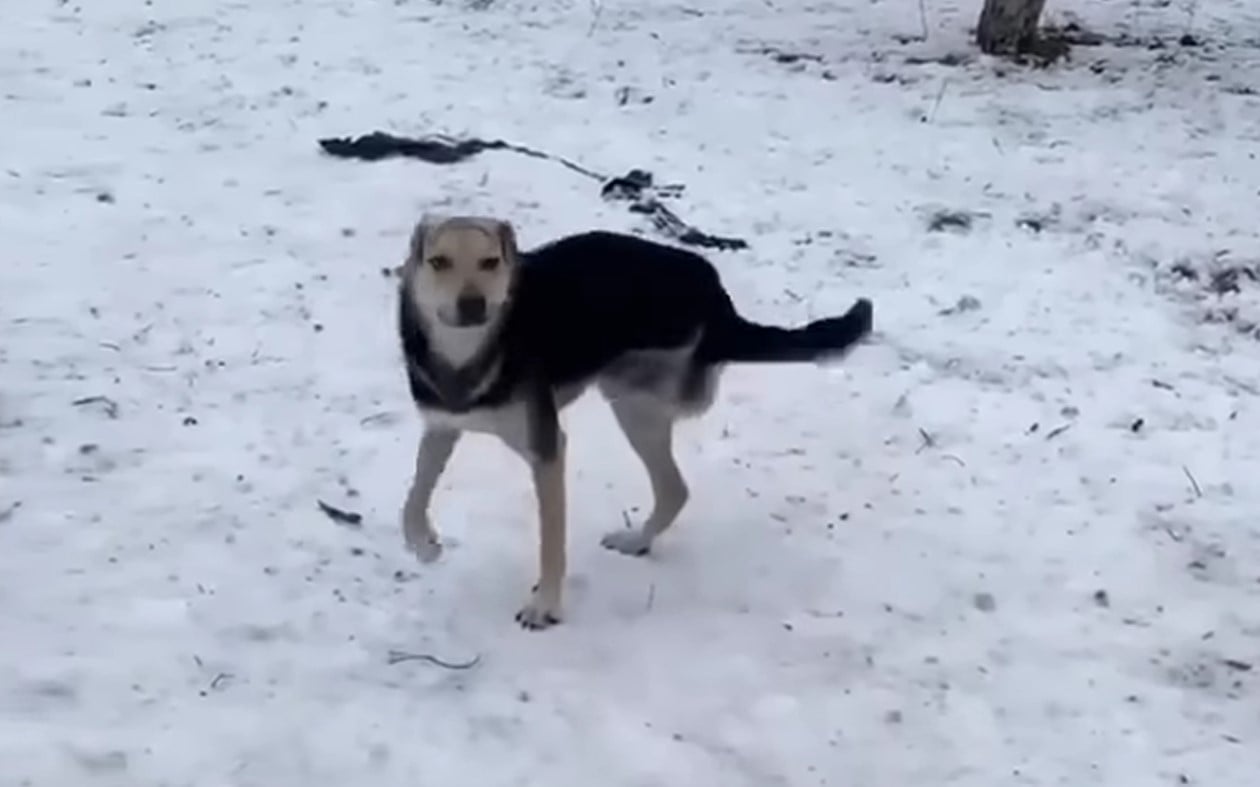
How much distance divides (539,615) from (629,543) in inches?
22.3

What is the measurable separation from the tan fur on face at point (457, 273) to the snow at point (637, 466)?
825mm

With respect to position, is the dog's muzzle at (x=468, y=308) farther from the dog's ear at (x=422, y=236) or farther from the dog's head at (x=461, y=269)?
the dog's ear at (x=422, y=236)

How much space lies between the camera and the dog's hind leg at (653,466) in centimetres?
507

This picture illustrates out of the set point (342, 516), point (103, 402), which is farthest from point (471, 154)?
point (342, 516)

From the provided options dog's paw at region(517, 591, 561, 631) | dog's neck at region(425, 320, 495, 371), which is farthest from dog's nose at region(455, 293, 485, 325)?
dog's paw at region(517, 591, 561, 631)

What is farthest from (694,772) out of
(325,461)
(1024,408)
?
(1024,408)

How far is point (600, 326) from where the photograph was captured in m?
4.75

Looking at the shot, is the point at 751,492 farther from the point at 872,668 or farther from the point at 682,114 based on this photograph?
the point at 682,114

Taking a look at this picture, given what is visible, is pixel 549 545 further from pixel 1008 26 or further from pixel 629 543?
pixel 1008 26

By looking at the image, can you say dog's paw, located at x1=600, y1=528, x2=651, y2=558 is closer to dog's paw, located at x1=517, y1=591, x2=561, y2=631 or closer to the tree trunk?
dog's paw, located at x1=517, y1=591, x2=561, y2=631

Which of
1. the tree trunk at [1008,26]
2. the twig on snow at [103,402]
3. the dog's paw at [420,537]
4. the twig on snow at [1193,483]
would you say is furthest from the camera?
the tree trunk at [1008,26]

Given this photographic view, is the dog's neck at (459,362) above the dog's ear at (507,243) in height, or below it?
below

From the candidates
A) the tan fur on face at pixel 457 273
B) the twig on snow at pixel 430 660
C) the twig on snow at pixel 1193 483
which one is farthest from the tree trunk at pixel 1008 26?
the twig on snow at pixel 430 660

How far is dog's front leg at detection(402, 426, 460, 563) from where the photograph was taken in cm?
472
